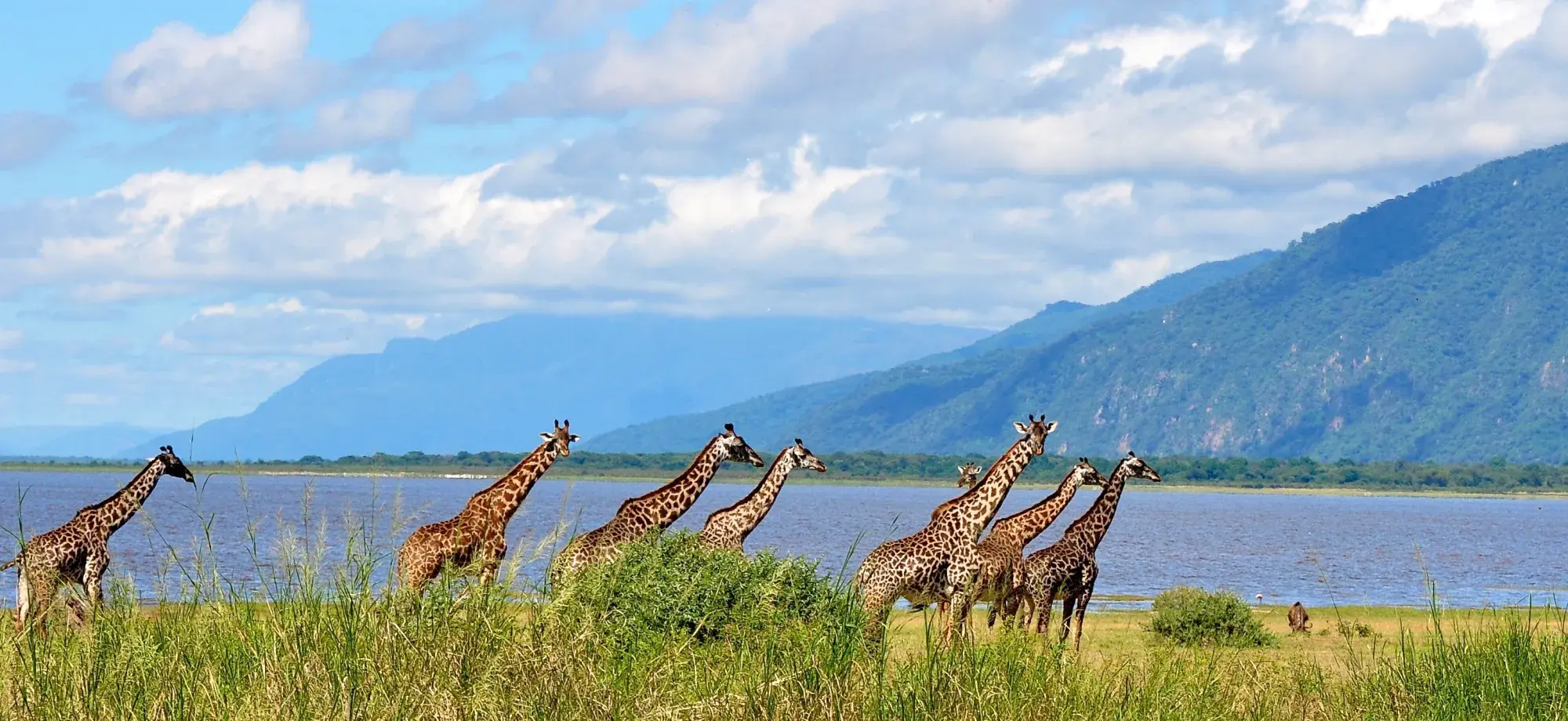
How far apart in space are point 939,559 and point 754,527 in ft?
6.46

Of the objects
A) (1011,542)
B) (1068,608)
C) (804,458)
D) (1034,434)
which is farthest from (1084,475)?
(804,458)

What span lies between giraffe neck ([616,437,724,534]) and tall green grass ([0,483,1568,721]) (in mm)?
5018

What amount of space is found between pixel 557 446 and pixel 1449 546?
2735 inches

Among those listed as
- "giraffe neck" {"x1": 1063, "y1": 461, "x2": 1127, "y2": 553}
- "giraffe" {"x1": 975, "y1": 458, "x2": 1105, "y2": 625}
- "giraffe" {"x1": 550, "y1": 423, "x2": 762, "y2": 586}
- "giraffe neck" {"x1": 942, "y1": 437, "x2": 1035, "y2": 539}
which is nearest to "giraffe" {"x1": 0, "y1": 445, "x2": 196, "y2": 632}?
"giraffe" {"x1": 550, "y1": 423, "x2": 762, "y2": 586}

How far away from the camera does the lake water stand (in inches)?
667

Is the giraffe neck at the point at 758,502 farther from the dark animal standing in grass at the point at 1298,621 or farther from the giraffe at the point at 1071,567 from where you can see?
the dark animal standing in grass at the point at 1298,621

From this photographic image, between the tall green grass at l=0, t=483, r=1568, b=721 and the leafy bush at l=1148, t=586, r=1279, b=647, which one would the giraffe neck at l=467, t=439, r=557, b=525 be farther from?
the leafy bush at l=1148, t=586, r=1279, b=647

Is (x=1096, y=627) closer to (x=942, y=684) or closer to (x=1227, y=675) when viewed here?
(x=1227, y=675)

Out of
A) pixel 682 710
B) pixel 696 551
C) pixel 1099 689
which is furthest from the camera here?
pixel 696 551

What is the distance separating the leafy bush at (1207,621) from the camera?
87.8 feet

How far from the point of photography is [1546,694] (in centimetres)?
1236

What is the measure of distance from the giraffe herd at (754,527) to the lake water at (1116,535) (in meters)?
0.66

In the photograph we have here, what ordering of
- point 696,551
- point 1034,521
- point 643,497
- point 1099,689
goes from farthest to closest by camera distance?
point 1034,521
point 643,497
point 696,551
point 1099,689

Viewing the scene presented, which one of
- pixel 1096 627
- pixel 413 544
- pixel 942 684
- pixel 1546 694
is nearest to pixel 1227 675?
pixel 1546 694
